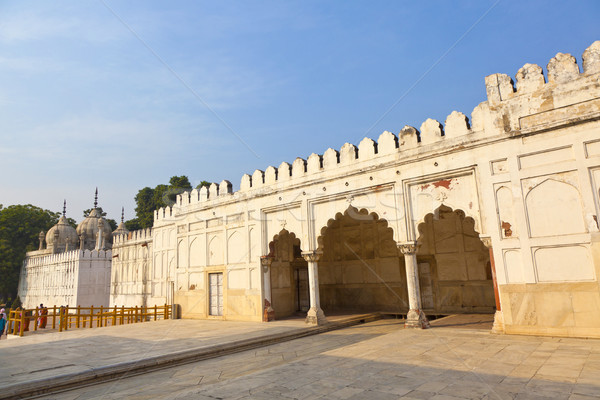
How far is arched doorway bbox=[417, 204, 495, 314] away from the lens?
12.7 meters

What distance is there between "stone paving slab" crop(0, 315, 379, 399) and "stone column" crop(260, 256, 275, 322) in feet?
1.72

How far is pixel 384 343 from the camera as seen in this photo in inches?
329

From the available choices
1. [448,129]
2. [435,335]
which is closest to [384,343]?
[435,335]

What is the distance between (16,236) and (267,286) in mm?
50455

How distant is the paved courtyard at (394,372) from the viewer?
4.90 metres

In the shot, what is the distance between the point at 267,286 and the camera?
13742mm

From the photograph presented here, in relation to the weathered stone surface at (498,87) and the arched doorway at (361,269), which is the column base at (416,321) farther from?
the weathered stone surface at (498,87)

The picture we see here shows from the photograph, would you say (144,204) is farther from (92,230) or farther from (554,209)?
(554,209)

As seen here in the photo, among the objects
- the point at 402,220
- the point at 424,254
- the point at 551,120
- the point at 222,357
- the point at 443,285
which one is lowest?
the point at 222,357

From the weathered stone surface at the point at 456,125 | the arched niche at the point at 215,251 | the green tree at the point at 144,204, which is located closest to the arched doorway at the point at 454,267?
the weathered stone surface at the point at 456,125

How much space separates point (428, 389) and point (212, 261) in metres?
11.9

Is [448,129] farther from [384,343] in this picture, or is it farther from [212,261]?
[212,261]

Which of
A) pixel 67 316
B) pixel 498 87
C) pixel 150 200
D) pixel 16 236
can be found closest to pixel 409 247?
pixel 498 87

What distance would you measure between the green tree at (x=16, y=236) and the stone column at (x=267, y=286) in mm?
43014
